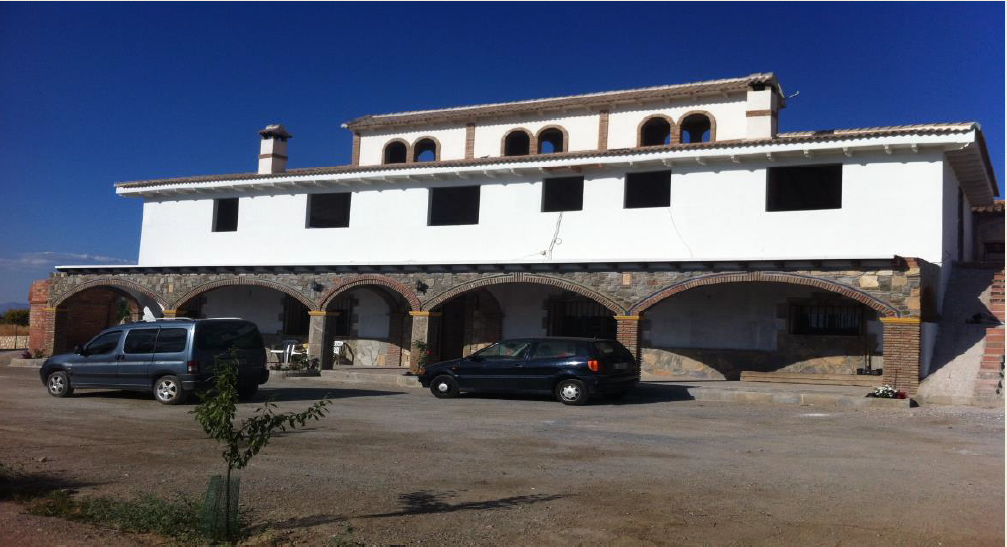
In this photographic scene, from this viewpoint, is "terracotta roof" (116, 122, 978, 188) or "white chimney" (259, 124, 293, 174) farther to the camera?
"white chimney" (259, 124, 293, 174)

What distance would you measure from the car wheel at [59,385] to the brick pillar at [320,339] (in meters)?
7.30

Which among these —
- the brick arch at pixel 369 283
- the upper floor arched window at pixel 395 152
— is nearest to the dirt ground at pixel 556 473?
the brick arch at pixel 369 283

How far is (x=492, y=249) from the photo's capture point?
20.9 metres

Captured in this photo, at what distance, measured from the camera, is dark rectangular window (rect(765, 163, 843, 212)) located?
1827 centimetres

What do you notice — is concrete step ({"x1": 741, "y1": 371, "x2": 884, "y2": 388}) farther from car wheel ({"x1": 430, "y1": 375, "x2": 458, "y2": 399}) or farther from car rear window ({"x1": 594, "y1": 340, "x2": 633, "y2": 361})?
car wheel ({"x1": 430, "y1": 375, "x2": 458, "y2": 399})

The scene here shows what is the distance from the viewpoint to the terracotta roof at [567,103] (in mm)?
21141

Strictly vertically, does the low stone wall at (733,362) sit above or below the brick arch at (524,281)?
below

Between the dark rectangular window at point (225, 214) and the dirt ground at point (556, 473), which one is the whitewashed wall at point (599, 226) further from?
the dirt ground at point (556, 473)

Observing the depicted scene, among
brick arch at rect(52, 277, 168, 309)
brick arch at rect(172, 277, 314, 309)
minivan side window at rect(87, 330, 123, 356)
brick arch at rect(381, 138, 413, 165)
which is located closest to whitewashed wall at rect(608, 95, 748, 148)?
brick arch at rect(381, 138, 413, 165)

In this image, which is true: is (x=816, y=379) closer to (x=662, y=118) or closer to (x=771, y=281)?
(x=771, y=281)

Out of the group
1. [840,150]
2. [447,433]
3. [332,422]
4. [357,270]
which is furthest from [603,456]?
[357,270]

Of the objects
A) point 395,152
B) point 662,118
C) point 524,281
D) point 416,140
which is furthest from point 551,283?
point 395,152

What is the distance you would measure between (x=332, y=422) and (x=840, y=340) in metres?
12.2

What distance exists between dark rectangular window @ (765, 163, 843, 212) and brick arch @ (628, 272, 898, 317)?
2.38 m
